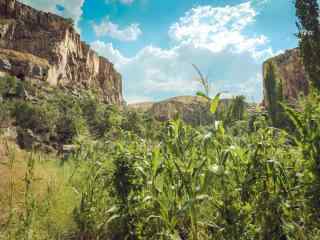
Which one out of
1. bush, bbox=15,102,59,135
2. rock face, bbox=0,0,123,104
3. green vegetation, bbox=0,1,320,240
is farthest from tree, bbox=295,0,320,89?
rock face, bbox=0,0,123,104

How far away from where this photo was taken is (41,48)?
60.2 metres

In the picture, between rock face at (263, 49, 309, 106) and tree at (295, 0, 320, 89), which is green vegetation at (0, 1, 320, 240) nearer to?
tree at (295, 0, 320, 89)

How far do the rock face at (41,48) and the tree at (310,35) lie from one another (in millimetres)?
44689

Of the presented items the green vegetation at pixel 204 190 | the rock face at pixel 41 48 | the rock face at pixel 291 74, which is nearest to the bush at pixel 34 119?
the rock face at pixel 41 48

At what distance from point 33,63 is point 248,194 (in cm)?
5629

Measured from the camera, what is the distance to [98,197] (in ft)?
9.07

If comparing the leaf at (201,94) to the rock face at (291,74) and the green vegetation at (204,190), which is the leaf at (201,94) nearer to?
the green vegetation at (204,190)

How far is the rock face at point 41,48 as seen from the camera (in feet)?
166

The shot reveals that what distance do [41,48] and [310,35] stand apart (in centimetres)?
5649

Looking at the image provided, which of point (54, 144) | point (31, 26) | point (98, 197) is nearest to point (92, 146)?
point (98, 197)

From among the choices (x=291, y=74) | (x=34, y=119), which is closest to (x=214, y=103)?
(x=34, y=119)

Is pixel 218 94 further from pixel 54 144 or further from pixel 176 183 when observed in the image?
pixel 54 144

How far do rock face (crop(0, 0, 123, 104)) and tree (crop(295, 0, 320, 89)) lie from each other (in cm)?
4469

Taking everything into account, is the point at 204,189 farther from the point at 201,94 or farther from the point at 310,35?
the point at 310,35
